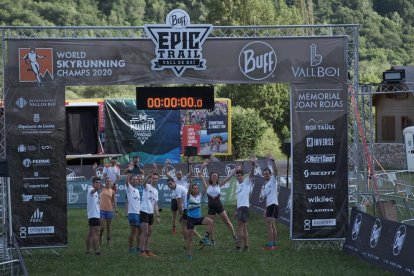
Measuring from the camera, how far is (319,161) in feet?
62.4

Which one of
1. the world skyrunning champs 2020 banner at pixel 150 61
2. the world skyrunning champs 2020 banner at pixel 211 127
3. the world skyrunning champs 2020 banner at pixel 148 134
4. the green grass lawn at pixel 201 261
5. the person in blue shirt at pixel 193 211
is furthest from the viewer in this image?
the world skyrunning champs 2020 banner at pixel 211 127

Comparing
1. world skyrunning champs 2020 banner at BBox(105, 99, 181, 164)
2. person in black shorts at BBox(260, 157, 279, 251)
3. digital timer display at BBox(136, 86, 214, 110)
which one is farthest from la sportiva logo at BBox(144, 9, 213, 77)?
world skyrunning champs 2020 banner at BBox(105, 99, 181, 164)

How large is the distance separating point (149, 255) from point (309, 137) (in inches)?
173

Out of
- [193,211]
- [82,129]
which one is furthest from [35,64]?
[82,129]

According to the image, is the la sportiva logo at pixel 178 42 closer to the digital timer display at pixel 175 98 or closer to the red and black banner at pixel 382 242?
Answer: the digital timer display at pixel 175 98

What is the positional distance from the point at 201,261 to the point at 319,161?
350 cm

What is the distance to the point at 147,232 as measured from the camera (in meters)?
19.0

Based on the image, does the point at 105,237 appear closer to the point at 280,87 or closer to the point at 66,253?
the point at 66,253

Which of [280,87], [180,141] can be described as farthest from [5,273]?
[280,87]

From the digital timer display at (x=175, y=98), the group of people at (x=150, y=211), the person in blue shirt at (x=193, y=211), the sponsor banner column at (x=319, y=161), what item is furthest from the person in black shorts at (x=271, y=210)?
the digital timer display at (x=175, y=98)

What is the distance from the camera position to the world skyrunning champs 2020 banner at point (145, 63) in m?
17.9

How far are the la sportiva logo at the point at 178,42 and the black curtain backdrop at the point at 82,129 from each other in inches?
883

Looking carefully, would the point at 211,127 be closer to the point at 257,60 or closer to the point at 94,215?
the point at 94,215

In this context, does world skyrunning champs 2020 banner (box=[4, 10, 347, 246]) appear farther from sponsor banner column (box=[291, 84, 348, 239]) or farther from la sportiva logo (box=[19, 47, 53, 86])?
sponsor banner column (box=[291, 84, 348, 239])
